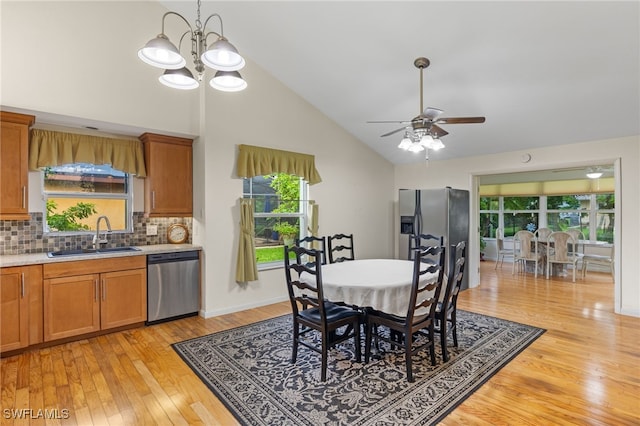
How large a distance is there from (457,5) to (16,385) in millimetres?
4566

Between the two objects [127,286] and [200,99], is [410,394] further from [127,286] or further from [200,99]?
[200,99]

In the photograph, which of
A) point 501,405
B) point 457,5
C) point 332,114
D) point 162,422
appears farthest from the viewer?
point 332,114

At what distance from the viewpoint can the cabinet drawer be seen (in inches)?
121

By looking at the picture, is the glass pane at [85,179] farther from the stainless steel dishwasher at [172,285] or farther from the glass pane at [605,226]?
the glass pane at [605,226]

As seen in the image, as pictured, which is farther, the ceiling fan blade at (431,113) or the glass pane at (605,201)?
the glass pane at (605,201)

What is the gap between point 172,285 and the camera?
3820 mm

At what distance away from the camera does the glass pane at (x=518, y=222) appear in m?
8.31

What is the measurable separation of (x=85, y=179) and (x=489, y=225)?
9178 mm

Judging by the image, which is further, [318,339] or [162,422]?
[318,339]

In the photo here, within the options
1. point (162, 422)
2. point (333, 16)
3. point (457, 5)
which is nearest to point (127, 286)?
point (162, 422)

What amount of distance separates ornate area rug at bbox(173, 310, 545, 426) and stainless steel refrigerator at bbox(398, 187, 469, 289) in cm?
199

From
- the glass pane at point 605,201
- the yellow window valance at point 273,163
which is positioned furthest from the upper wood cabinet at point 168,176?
the glass pane at point 605,201

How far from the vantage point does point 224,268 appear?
13.4 feet

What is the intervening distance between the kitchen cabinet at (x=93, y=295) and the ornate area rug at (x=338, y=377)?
0.85m
